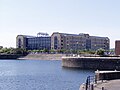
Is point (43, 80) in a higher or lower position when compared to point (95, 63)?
lower

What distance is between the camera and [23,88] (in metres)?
51.4

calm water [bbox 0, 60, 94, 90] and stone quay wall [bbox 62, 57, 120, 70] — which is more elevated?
stone quay wall [bbox 62, 57, 120, 70]

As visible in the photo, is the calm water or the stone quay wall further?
the stone quay wall

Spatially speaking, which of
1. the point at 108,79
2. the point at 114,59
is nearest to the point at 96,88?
the point at 108,79

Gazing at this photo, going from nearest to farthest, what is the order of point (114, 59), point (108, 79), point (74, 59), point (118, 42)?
1. point (108, 79)
2. point (114, 59)
3. point (74, 59)
4. point (118, 42)

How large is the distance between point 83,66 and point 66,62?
968 cm

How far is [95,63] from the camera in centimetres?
10419

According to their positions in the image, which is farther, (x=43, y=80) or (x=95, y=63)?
(x=95, y=63)

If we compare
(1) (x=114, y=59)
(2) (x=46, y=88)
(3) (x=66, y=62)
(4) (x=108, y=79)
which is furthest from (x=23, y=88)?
(3) (x=66, y=62)

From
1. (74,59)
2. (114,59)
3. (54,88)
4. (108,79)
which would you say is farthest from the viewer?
(74,59)

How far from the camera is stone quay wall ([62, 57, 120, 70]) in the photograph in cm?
9944

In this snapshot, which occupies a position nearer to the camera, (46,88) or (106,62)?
→ (46,88)

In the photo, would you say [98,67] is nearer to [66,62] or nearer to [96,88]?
[66,62]

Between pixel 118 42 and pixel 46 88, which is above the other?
pixel 118 42
